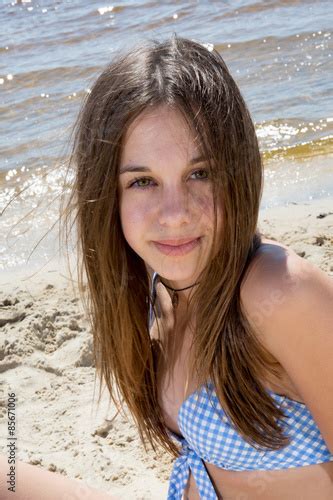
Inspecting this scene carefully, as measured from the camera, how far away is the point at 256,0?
9.66 metres

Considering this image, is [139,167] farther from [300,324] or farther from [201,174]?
[300,324]

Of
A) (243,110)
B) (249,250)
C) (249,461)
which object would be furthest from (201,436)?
(243,110)

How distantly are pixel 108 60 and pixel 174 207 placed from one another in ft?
21.0

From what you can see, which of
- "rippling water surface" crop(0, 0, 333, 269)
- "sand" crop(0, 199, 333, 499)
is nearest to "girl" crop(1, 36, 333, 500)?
"sand" crop(0, 199, 333, 499)

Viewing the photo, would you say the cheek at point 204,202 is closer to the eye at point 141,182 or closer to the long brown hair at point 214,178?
the long brown hair at point 214,178

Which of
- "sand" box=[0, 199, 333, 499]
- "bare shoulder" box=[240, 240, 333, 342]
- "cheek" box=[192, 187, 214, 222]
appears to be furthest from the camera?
"sand" box=[0, 199, 333, 499]

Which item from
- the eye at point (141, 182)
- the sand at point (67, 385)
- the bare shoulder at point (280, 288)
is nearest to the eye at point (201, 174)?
the eye at point (141, 182)

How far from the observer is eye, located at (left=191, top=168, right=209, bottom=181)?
1941 millimetres

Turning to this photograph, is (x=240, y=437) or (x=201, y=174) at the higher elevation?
(x=201, y=174)

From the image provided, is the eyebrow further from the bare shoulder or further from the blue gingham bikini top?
the blue gingham bikini top

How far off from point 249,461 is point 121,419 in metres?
1.22

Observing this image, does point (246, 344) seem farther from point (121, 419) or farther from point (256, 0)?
point (256, 0)

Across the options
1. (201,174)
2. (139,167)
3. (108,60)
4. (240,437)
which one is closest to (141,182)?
(139,167)

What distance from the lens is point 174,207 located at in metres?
1.92
